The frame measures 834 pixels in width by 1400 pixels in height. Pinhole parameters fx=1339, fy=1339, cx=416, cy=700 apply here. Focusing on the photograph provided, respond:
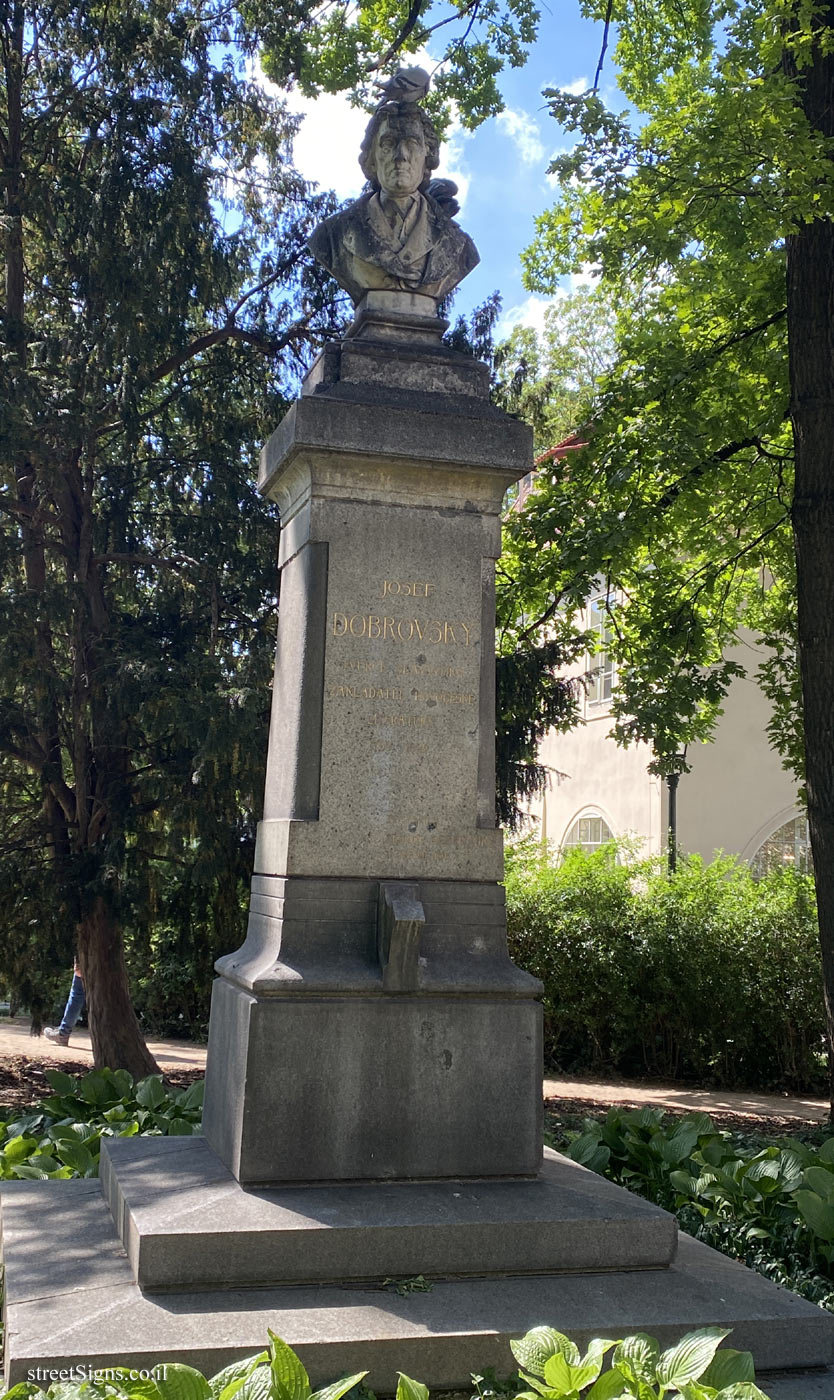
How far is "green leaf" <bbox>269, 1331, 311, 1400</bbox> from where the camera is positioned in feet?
10.6

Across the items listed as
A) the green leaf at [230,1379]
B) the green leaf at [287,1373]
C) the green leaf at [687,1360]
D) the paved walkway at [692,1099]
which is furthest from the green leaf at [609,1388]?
the paved walkway at [692,1099]

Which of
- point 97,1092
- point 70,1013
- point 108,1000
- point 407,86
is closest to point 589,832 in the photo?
point 70,1013

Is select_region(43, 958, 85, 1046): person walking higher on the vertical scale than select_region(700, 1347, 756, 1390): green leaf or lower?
higher

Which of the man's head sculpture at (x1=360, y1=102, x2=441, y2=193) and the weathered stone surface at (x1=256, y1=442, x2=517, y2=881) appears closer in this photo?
the weathered stone surface at (x1=256, y1=442, x2=517, y2=881)

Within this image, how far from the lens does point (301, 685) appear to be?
5.59m

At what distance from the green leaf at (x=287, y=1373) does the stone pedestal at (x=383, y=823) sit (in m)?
1.77

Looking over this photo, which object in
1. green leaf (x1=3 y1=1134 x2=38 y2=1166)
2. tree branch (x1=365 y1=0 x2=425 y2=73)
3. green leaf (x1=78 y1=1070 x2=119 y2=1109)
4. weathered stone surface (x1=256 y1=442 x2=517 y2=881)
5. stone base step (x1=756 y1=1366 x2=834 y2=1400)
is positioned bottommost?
stone base step (x1=756 y1=1366 x2=834 y2=1400)

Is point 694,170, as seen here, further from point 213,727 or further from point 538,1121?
point 538,1121

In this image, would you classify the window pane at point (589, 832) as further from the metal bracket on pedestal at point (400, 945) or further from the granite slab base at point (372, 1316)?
the granite slab base at point (372, 1316)

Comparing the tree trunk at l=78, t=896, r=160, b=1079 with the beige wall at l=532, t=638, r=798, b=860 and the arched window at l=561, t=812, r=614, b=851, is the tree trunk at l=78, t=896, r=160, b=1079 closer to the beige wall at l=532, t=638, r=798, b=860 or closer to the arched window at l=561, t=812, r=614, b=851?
the beige wall at l=532, t=638, r=798, b=860

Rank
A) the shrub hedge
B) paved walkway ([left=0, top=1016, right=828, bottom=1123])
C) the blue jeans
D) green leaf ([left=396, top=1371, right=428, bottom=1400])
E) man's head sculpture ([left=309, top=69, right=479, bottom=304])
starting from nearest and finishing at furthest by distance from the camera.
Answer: green leaf ([left=396, top=1371, right=428, bottom=1400]), man's head sculpture ([left=309, top=69, right=479, bottom=304]), paved walkway ([left=0, top=1016, right=828, bottom=1123]), the shrub hedge, the blue jeans

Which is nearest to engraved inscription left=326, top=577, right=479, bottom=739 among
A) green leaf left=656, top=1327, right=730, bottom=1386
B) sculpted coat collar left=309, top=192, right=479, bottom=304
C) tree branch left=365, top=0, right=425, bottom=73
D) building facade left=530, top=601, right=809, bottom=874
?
sculpted coat collar left=309, top=192, right=479, bottom=304

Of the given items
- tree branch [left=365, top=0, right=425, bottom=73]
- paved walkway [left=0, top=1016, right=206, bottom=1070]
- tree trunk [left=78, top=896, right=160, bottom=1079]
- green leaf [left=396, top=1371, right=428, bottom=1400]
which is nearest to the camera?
green leaf [left=396, top=1371, right=428, bottom=1400]

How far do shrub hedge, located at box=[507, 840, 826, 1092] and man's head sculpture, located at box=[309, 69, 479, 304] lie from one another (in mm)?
10930
